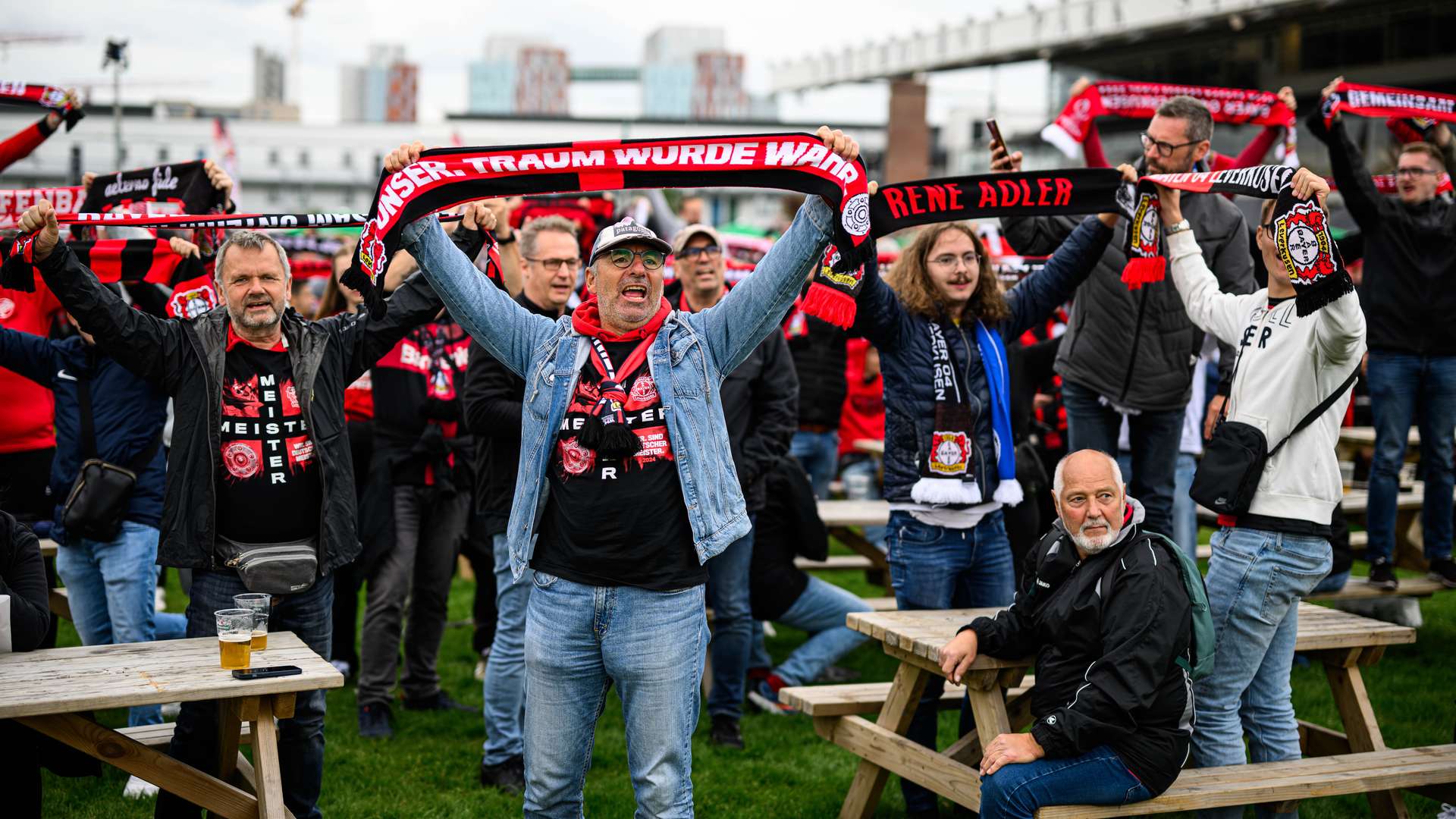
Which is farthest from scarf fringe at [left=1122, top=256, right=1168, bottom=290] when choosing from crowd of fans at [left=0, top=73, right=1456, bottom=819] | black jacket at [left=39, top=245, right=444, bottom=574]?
black jacket at [left=39, top=245, right=444, bottom=574]

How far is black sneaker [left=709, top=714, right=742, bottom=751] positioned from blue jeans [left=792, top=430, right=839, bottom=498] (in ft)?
9.55

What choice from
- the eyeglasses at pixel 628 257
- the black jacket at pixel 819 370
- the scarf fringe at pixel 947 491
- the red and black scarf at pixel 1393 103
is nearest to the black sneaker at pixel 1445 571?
the red and black scarf at pixel 1393 103

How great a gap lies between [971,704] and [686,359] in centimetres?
178

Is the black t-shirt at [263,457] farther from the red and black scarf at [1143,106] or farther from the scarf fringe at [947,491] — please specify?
the red and black scarf at [1143,106]

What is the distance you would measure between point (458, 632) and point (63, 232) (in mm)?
3549

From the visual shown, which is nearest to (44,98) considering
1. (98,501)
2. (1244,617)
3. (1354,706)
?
(98,501)

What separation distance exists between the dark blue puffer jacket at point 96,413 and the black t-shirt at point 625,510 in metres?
2.60

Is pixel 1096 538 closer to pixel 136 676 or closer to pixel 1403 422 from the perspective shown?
pixel 136 676

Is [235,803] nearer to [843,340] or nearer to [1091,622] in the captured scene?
[1091,622]

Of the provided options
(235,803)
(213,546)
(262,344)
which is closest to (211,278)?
(262,344)

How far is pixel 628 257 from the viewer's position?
3.68m

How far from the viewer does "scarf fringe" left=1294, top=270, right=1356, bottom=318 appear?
4.14 m

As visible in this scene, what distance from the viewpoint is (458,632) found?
8.34 meters

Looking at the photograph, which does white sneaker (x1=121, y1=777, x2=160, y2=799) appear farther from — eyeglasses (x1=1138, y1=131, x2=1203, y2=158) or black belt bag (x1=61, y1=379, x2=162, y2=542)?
eyeglasses (x1=1138, y1=131, x2=1203, y2=158)
